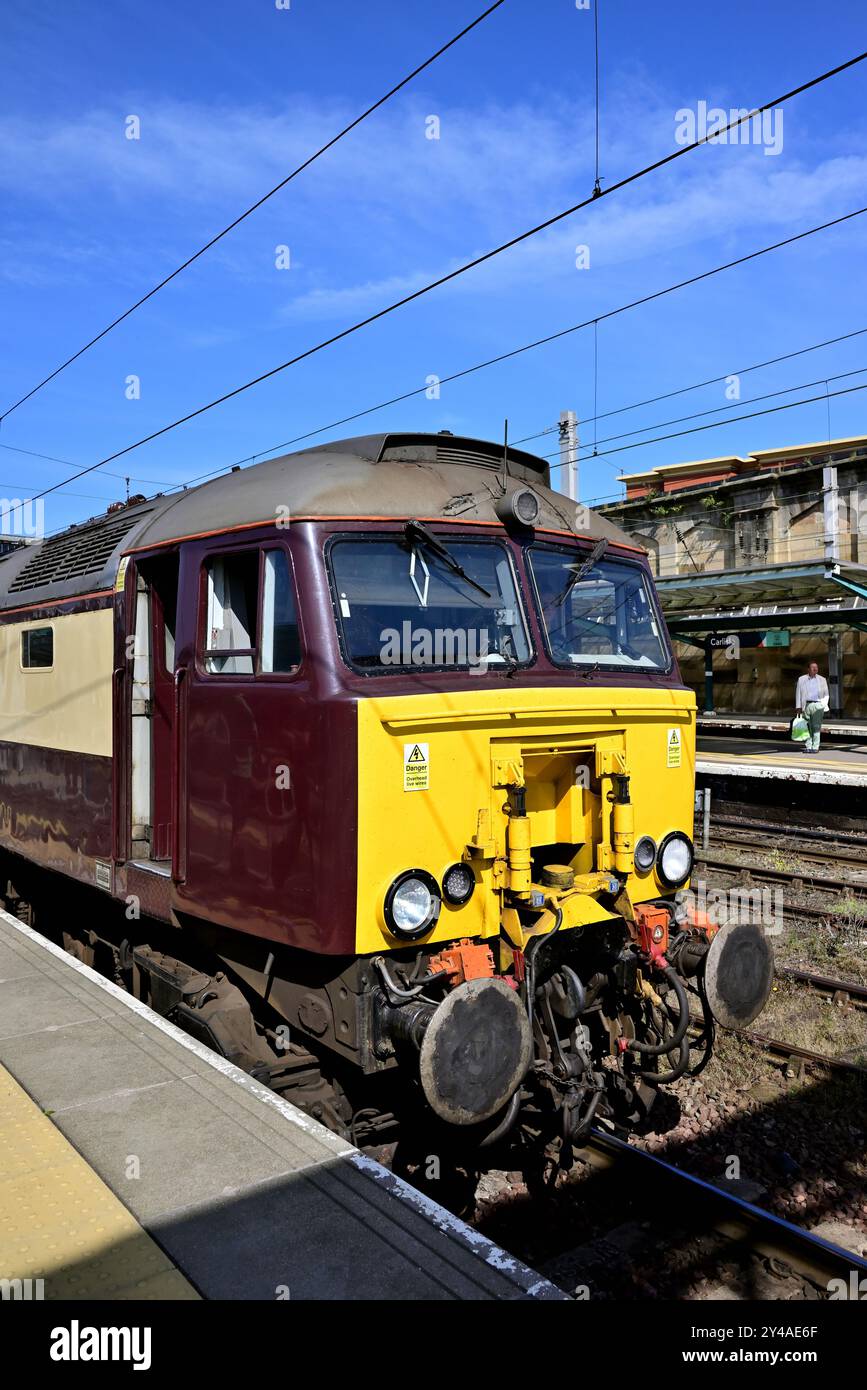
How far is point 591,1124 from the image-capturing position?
16.2 ft

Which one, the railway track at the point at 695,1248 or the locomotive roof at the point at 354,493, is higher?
the locomotive roof at the point at 354,493

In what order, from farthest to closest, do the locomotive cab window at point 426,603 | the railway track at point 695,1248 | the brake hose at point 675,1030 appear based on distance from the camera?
the brake hose at point 675,1030
the locomotive cab window at point 426,603
the railway track at point 695,1248

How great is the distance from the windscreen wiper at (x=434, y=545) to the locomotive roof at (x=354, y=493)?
0.09 meters

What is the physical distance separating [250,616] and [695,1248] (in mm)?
3961

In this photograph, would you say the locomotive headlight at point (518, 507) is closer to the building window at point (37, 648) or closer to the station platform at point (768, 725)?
the building window at point (37, 648)

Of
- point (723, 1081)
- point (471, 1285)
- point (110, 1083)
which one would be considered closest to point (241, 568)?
point (110, 1083)

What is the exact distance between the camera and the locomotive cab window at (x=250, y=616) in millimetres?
4852

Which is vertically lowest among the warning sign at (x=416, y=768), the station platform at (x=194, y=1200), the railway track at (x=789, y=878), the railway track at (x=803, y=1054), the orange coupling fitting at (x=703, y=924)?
the railway track at (x=803, y=1054)

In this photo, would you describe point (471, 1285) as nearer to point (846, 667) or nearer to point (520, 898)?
point (520, 898)

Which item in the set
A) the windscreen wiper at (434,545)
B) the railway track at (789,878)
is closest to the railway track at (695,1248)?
the windscreen wiper at (434,545)

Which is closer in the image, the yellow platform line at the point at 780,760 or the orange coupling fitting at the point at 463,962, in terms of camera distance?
the orange coupling fitting at the point at 463,962

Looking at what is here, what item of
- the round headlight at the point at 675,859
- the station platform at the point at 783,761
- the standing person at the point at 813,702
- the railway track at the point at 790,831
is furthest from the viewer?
the standing person at the point at 813,702

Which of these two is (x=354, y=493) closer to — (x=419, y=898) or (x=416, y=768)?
(x=416, y=768)

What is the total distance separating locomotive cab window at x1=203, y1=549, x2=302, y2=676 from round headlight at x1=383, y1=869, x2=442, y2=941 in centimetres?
115
